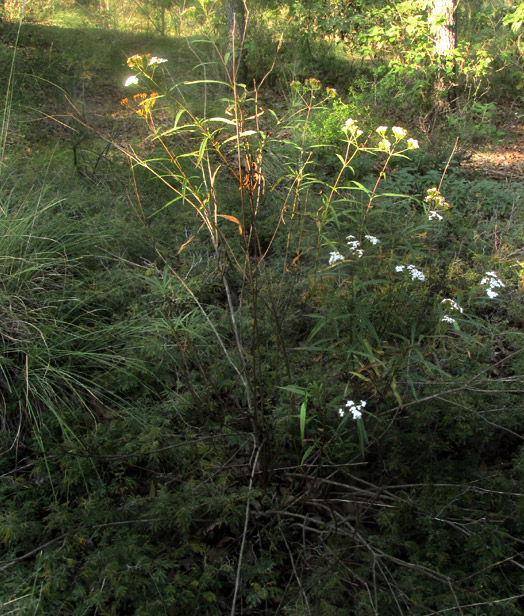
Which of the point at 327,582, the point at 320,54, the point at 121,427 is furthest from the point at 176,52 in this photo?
the point at 327,582

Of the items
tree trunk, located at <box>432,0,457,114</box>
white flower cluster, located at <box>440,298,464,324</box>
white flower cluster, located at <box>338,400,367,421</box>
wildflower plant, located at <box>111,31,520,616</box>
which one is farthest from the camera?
tree trunk, located at <box>432,0,457,114</box>

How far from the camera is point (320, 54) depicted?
805 centimetres

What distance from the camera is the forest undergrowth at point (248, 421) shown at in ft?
5.50

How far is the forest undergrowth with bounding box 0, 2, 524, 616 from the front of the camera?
168 centimetres

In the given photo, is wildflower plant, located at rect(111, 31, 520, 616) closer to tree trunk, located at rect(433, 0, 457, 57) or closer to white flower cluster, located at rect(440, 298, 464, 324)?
white flower cluster, located at rect(440, 298, 464, 324)

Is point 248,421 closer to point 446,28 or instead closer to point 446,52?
point 446,52

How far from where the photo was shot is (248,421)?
238 centimetres

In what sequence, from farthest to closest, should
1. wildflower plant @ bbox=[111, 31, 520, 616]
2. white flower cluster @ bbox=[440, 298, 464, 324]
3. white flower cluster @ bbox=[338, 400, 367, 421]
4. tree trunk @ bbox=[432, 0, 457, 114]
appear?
tree trunk @ bbox=[432, 0, 457, 114], white flower cluster @ bbox=[440, 298, 464, 324], wildflower plant @ bbox=[111, 31, 520, 616], white flower cluster @ bbox=[338, 400, 367, 421]

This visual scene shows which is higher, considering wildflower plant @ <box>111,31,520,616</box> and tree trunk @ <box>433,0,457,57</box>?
tree trunk @ <box>433,0,457,57</box>

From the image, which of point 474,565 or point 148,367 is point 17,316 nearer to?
point 148,367

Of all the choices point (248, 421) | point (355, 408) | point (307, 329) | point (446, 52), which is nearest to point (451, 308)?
point (355, 408)

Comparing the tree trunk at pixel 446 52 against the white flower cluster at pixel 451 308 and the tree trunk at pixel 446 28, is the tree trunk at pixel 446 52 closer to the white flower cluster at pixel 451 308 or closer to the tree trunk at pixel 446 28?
the tree trunk at pixel 446 28

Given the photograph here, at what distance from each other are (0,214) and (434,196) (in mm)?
2585

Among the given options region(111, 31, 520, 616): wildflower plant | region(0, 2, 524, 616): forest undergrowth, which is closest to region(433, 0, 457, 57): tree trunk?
region(0, 2, 524, 616): forest undergrowth
